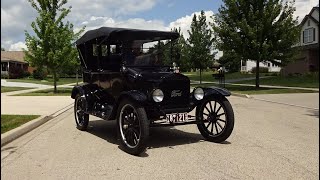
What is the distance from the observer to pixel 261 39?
2703 cm

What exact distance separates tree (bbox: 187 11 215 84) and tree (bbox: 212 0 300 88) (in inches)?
550

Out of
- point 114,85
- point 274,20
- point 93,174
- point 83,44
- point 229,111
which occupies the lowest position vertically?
point 93,174

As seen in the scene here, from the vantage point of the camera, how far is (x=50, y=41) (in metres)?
24.3

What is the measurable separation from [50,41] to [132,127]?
61.5 ft

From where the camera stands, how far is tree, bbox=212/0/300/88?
87.1 ft

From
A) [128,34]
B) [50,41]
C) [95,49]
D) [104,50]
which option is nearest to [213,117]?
[128,34]

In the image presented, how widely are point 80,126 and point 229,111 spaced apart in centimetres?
393

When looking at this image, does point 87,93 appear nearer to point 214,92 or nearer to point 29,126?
point 29,126

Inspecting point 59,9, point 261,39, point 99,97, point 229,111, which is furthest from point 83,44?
point 261,39

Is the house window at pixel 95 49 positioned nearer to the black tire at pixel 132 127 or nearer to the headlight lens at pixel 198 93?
the black tire at pixel 132 127

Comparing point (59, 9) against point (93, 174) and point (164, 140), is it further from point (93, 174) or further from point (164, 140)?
point (93, 174)

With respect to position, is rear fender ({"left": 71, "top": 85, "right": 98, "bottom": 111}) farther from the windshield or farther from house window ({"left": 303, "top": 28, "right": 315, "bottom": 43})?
house window ({"left": 303, "top": 28, "right": 315, "bottom": 43})

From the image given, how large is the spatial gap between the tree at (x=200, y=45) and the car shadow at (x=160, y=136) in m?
32.9

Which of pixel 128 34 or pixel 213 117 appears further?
pixel 128 34
